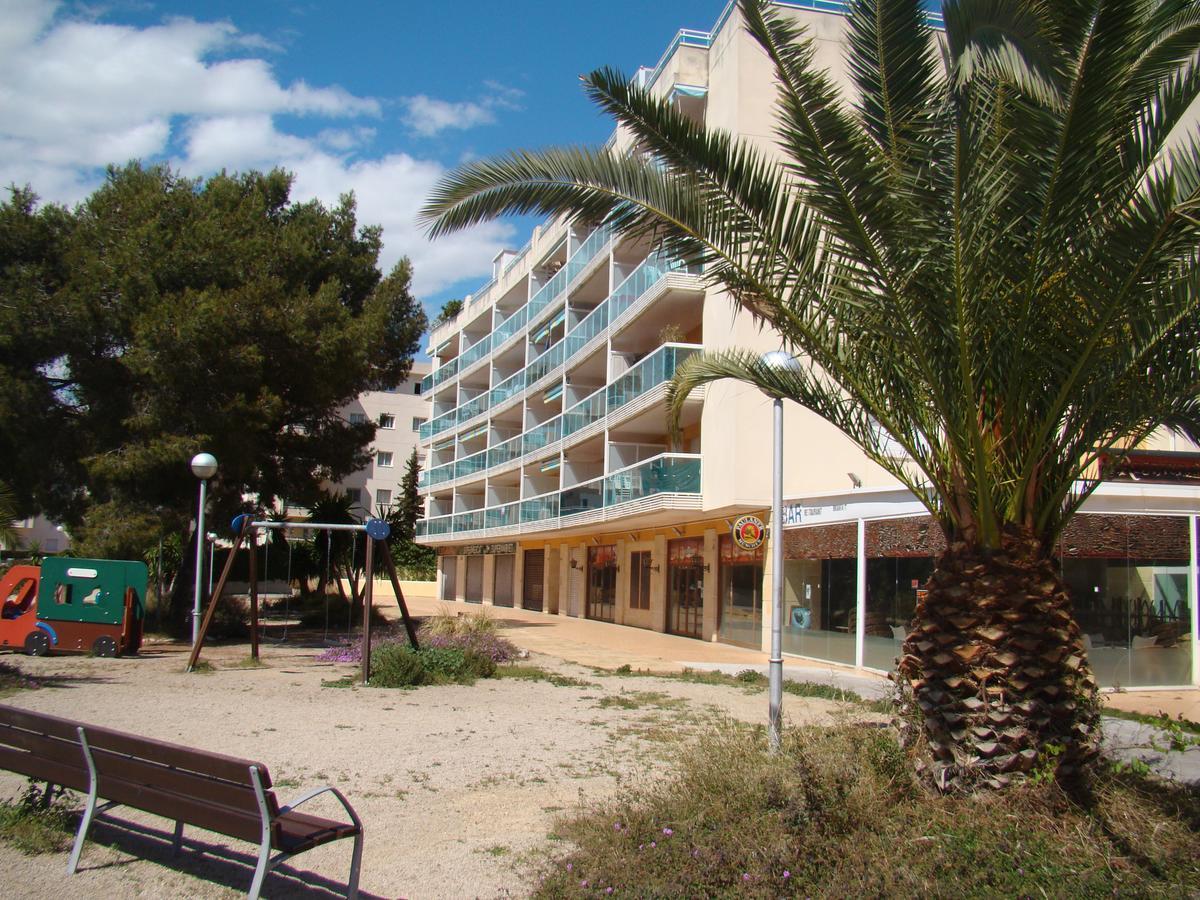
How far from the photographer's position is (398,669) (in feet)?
45.6

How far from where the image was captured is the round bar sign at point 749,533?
74.1 feet

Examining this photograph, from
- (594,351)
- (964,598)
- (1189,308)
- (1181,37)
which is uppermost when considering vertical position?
(594,351)

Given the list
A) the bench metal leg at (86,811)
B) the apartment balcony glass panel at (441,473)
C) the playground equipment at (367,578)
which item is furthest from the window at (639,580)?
the bench metal leg at (86,811)

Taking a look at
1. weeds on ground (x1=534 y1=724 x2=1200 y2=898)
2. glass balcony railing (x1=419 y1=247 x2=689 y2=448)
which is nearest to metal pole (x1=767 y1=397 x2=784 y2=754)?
weeds on ground (x1=534 y1=724 x2=1200 y2=898)

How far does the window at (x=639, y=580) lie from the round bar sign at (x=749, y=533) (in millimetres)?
9575

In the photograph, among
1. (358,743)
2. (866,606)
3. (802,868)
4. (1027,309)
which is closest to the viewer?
(802,868)

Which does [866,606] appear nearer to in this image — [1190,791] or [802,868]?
[1190,791]

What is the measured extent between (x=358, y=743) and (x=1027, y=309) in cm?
703

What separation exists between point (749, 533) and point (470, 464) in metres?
27.3

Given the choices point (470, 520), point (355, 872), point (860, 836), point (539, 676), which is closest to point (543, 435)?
point (470, 520)

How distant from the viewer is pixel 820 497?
67.4 ft

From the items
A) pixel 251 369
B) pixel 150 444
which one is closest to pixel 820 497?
pixel 251 369

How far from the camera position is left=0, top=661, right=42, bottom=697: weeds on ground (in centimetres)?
1214

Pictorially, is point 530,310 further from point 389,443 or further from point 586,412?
point 389,443
